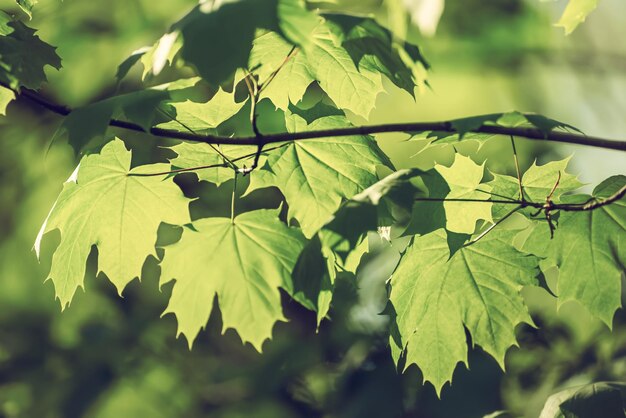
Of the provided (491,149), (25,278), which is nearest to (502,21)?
(491,149)

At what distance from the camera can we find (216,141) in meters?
1.51

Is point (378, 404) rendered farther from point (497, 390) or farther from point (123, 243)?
point (123, 243)

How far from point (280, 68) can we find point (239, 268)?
498 millimetres

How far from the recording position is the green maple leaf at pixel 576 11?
182 cm

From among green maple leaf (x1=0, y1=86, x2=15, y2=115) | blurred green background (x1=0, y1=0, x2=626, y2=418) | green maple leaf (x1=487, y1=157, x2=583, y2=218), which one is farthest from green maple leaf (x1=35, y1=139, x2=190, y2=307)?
blurred green background (x1=0, y1=0, x2=626, y2=418)

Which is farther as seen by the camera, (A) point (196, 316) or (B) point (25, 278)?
(B) point (25, 278)

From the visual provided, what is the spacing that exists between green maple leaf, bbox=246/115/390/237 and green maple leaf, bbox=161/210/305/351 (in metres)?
0.07

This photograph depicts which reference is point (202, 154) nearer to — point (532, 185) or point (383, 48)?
point (383, 48)

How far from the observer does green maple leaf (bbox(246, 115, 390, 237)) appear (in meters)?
1.77

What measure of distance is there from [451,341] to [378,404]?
154 cm

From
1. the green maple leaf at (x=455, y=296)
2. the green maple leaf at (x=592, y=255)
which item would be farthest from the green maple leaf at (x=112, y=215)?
the green maple leaf at (x=592, y=255)

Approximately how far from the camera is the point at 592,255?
1842mm

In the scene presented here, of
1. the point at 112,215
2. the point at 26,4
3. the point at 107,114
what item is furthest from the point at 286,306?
the point at 107,114

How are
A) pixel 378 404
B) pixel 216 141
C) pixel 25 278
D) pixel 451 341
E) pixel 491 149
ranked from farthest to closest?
pixel 25 278
pixel 491 149
pixel 378 404
pixel 451 341
pixel 216 141
